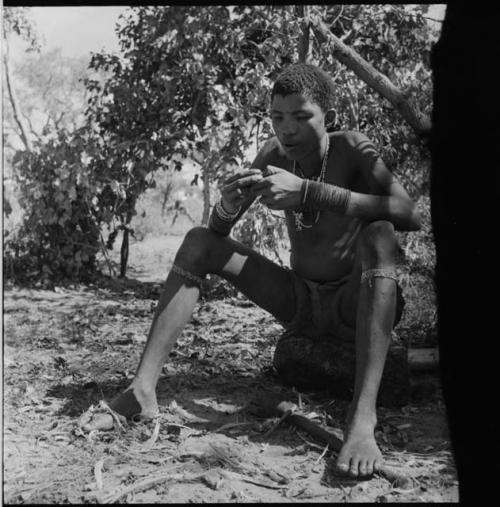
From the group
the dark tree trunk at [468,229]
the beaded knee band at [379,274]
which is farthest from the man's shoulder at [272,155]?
the dark tree trunk at [468,229]

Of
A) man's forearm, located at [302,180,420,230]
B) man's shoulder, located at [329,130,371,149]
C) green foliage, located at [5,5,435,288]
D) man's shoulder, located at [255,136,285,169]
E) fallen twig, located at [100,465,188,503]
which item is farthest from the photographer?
green foliage, located at [5,5,435,288]

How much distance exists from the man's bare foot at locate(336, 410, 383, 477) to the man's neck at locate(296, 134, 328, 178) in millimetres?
1228

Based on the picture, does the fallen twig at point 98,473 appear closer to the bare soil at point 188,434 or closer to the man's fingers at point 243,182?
the bare soil at point 188,434

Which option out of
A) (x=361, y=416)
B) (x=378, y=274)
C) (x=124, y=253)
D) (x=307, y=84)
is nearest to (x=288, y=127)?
(x=307, y=84)

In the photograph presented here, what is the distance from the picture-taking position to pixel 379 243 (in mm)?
2820

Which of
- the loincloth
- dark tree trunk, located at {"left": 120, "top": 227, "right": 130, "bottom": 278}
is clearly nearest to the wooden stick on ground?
the loincloth

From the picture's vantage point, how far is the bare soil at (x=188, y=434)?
2393mm

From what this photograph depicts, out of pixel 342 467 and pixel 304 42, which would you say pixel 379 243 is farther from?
pixel 304 42

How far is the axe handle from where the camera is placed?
2.42 metres

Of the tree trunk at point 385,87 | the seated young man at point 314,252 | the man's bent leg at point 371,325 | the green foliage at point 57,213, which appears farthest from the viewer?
the green foliage at point 57,213

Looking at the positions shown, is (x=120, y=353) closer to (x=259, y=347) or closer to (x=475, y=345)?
(x=259, y=347)

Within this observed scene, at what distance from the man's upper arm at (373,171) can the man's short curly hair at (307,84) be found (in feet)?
0.73

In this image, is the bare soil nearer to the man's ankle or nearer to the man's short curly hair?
the man's ankle

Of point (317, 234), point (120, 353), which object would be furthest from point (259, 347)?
point (317, 234)
